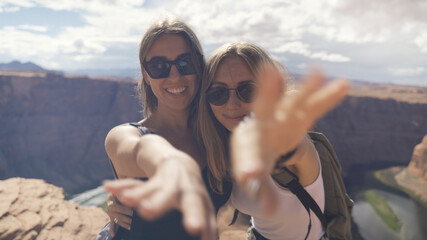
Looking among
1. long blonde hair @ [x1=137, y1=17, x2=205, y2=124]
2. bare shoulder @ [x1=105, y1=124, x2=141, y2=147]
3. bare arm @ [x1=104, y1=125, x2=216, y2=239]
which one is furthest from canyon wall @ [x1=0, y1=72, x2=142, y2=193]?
bare arm @ [x1=104, y1=125, x2=216, y2=239]

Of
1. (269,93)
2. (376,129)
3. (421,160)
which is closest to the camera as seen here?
(269,93)

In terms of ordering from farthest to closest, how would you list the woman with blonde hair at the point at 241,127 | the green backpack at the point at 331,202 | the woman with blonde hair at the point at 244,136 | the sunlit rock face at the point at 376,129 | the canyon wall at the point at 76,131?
the canyon wall at the point at 76,131
the sunlit rock face at the point at 376,129
the green backpack at the point at 331,202
the woman with blonde hair at the point at 241,127
the woman with blonde hair at the point at 244,136

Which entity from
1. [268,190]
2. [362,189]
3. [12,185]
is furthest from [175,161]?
[362,189]

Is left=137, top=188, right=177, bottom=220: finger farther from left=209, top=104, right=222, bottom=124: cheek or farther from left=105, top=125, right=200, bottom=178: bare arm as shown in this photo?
left=209, top=104, right=222, bottom=124: cheek

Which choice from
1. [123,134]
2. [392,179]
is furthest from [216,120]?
[392,179]

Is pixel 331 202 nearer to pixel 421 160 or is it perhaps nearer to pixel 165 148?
pixel 165 148

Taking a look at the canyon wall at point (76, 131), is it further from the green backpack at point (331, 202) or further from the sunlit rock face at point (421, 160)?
the green backpack at point (331, 202)

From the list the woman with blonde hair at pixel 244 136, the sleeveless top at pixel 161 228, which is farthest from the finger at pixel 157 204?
the sleeveless top at pixel 161 228
